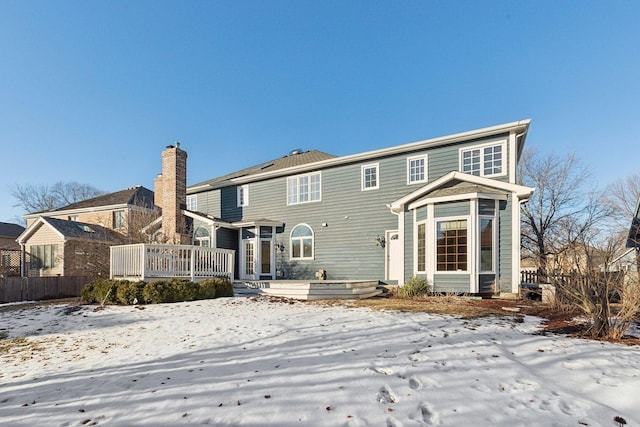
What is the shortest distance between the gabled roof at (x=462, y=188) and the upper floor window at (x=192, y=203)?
1155 centimetres

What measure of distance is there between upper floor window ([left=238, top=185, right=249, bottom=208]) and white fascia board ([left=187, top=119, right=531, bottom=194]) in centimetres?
33

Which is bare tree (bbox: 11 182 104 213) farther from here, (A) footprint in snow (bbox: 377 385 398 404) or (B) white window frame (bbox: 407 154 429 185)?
(A) footprint in snow (bbox: 377 385 398 404)

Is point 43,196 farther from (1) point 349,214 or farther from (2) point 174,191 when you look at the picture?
(1) point 349,214

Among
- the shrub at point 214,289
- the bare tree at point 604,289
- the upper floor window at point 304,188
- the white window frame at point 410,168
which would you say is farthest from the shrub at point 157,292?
the bare tree at point 604,289

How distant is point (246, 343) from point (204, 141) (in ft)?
58.5

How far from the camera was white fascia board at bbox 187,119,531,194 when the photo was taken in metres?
11.2

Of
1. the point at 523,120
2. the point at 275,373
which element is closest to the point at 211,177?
the point at 523,120

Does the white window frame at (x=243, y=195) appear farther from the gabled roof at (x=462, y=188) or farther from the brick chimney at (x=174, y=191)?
the gabled roof at (x=462, y=188)

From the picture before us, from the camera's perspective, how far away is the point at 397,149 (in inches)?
524

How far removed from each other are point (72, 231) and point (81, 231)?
617 mm

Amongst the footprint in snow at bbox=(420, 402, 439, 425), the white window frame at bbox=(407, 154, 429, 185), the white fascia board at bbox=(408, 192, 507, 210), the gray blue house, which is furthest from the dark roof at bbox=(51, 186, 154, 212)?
the footprint in snow at bbox=(420, 402, 439, 425)

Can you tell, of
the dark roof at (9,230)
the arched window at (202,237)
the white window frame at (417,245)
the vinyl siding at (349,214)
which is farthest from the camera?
the dark roof at (9,230)

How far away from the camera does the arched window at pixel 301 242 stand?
15.3 meters

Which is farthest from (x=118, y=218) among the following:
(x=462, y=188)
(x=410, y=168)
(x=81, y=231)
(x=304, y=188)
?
→ (x=462, y=188)
